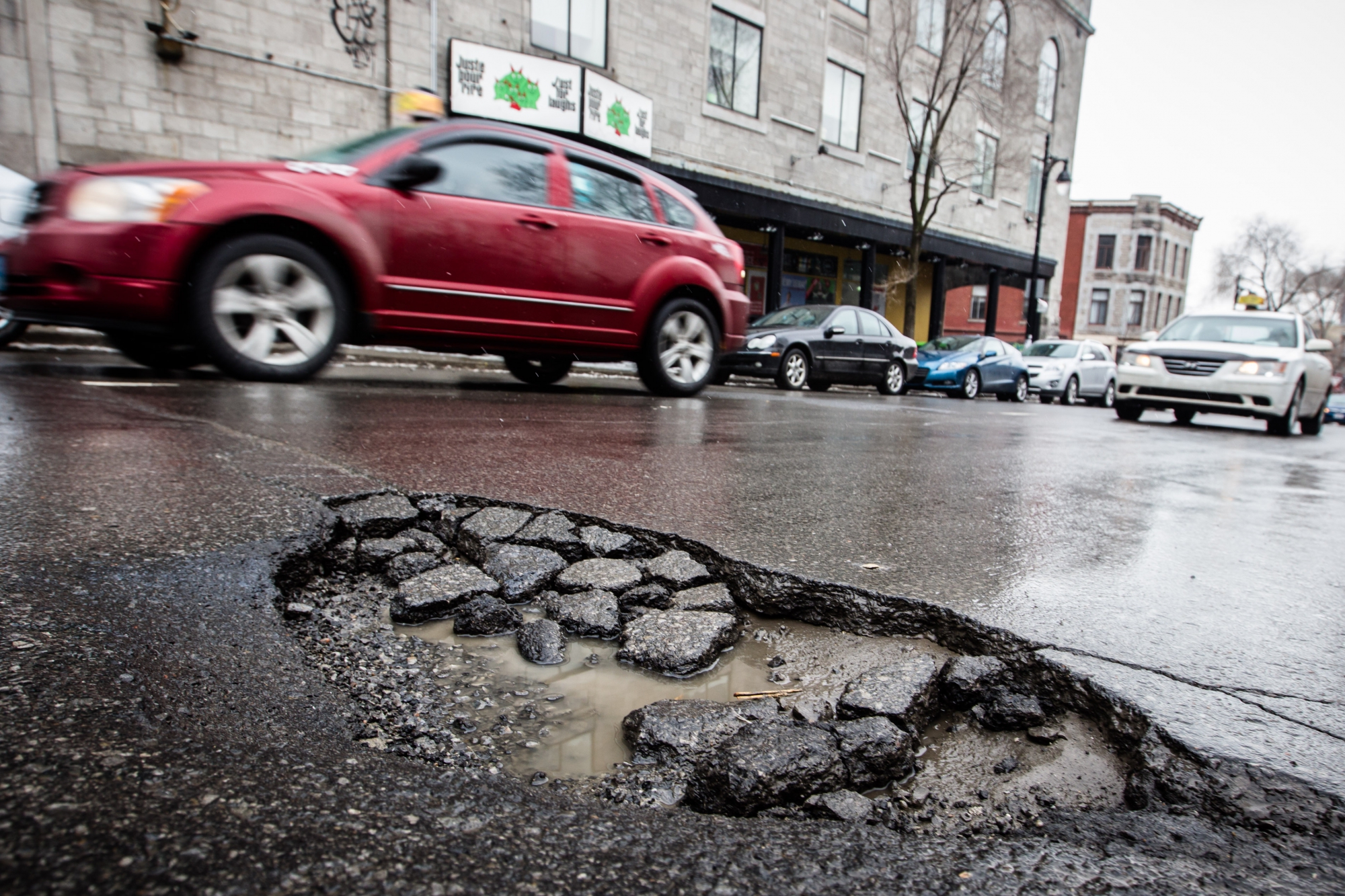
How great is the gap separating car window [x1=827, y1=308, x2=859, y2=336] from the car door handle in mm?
7920

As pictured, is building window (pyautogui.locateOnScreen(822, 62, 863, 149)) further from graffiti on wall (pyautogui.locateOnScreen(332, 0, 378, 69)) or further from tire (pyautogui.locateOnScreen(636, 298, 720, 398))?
tire (pyautogui.locateOnScreen(636, 298, 720, 398))

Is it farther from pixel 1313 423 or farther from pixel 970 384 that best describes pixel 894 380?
pixel 1313 423

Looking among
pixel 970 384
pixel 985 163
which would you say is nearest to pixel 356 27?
pixel 970 384

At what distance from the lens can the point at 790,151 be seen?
19.4 m

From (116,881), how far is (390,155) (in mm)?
4740

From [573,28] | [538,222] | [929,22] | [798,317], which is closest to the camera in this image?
[538,222]

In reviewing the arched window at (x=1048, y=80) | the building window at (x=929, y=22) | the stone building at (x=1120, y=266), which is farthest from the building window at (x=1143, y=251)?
the building window at (x=929, y=22)

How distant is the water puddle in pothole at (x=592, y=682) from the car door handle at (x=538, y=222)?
3777mm

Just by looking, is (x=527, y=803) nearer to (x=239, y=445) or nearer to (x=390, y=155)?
(x=239, y=445)

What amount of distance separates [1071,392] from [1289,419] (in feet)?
29.6

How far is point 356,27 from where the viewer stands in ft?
40.8

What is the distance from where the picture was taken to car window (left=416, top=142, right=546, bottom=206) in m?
5.11

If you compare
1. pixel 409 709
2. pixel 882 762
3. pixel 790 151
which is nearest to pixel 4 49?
pixel 409 709

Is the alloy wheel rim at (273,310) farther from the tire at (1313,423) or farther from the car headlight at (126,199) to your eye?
the tire at (1313,423)
